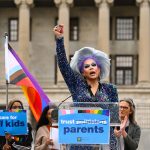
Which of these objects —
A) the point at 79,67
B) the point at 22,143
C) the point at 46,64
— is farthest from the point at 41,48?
the point at 79,67

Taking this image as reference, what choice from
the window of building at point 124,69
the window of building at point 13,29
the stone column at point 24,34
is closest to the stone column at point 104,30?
the window of building at point 124,69

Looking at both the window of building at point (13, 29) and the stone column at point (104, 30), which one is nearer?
the stone column at point (104, 30)

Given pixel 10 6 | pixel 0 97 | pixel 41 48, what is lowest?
→ pixel 0 97

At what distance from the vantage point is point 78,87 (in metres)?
6.70

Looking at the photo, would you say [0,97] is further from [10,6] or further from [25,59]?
[10,6]

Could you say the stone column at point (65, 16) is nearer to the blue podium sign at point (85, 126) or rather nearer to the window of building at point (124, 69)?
the window of building at point (124, 69)

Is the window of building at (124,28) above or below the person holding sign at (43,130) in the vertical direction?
above

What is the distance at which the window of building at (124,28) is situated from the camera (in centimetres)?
5038

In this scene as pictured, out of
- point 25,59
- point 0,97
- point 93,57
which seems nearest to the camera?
point 93,57

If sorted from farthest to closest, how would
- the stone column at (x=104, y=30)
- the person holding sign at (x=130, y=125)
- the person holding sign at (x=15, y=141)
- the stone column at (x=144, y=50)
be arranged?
the stone column at (x=104, y=30)
the stone column at (x=144, y=50)
the person holding sign at (x=15, y=141)
the person holding sign at (x=130, y=125)

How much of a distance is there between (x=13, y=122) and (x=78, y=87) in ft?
12.1

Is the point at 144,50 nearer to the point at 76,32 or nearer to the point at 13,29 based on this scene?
the point at 76,32

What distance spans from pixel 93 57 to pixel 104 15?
39.9m

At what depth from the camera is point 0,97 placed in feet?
140
